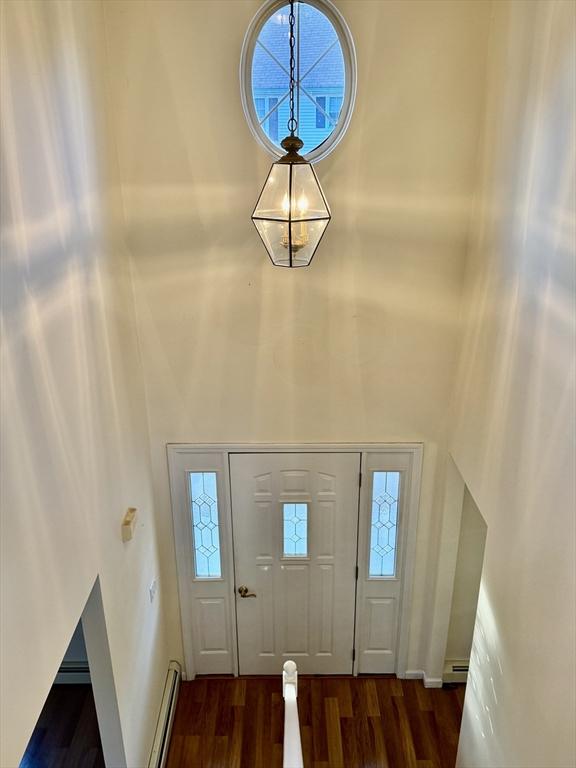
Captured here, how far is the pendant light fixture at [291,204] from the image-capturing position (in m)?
2.48

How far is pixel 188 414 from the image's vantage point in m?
3.90

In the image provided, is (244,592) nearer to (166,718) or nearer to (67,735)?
(166,718)

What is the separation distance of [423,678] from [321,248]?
340cm

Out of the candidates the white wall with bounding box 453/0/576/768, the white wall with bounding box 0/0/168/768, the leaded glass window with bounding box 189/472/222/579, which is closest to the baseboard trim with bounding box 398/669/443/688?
the white wall with bounding box 453/0/576/768

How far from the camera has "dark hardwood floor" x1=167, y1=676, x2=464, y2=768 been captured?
161 inches

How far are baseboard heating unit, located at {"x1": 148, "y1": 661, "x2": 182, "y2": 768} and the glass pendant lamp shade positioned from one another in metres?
3.31

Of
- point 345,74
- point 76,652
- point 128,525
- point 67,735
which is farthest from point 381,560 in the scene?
point 345,74

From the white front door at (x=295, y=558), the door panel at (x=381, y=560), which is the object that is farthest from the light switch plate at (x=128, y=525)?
the door panel at (x=381, y=560)

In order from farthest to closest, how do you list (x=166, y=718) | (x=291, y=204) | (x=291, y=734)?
(x=166, y=718), (x=291, y=204), (x=291, y=734)

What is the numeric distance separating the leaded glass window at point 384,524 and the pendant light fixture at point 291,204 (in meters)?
2.06

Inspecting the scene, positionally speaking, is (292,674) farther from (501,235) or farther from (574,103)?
(574,103)

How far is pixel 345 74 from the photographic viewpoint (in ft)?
10.7

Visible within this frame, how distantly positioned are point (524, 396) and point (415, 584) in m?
2.27

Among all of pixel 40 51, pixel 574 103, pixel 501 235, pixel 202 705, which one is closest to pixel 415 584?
pixel 202 705
